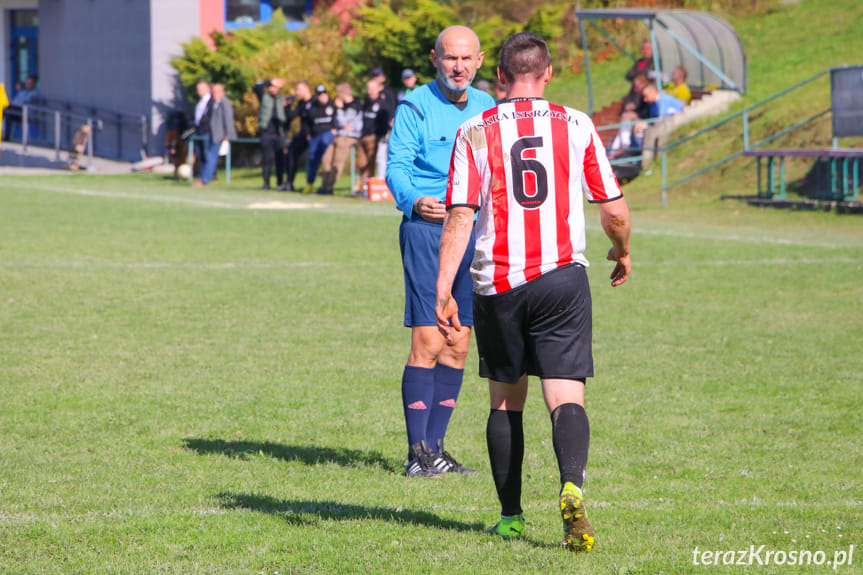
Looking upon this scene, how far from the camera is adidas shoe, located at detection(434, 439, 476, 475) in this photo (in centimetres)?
575

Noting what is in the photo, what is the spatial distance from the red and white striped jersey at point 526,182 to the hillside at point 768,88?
59.5 feet

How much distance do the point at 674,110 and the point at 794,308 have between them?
15676 mm

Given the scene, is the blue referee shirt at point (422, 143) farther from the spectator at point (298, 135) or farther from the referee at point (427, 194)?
the spectator at point (298, 135)

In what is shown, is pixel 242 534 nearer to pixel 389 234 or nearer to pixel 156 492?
pixel 156 492

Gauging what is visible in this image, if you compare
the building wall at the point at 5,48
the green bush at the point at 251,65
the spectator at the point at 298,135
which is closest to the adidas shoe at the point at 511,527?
the spectator at the point at 298,135

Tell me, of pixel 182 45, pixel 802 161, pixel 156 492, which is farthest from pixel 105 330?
pixel 182 45

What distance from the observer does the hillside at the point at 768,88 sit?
75.9 feet

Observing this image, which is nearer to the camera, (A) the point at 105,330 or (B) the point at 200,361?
(B) the point at 200,361

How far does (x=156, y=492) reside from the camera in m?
5.26

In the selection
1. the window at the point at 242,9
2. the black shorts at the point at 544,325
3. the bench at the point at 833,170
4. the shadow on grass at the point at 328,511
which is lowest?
the shadow on grass at the point at 328,511

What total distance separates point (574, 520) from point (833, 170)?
17.6 metres

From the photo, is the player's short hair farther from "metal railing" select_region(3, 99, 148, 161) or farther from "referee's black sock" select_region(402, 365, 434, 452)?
"metal railing" select_region(3, 99, 148, 161)

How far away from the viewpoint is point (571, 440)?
4.29m

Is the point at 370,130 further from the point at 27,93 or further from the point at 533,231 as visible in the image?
the point at 27,93
